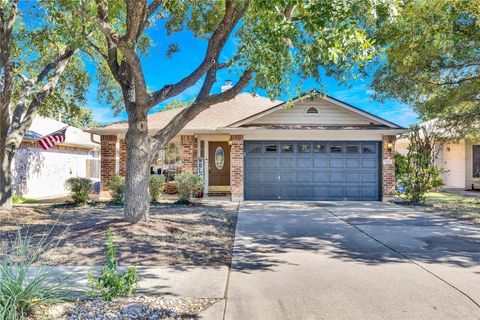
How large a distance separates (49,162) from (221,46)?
1417 cm

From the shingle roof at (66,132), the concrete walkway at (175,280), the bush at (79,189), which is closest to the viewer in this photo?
the concrete walkway at (175,280)

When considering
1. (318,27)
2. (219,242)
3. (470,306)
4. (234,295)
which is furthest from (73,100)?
(470,306)

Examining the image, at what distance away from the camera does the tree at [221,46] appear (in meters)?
5.55

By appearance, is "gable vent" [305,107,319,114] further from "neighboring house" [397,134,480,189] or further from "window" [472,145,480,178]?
"window" [472,145,480,178]

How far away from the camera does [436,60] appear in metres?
11.6

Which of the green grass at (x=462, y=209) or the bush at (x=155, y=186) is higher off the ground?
the bush at (x=155, y=186)

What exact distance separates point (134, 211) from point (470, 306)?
6027 millimetres

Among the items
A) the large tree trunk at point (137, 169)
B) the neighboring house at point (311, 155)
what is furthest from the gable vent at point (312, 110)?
the large tree trunk at point (137, 169)

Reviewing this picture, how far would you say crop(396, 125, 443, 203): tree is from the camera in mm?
13398

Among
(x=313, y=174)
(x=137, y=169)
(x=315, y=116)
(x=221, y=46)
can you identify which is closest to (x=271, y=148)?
(x=313, y=174)

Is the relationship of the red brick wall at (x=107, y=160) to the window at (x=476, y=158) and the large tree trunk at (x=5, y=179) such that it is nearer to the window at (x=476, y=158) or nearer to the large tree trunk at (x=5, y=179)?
the large tree trunk at (x=5, y=179)

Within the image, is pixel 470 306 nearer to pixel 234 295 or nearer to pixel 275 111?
pixel 234 295

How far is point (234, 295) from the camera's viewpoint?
4199 mm

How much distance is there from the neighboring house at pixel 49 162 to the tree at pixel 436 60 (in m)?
12.3
